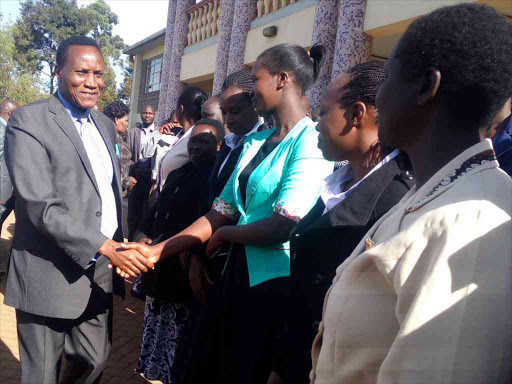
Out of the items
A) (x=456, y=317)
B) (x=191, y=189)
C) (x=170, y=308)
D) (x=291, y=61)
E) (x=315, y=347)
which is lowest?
(x=170, y=308)

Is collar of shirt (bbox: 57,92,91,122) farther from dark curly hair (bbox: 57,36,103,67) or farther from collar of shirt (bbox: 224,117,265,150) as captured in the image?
collar of shirt (bbox: 224,117,265,150)

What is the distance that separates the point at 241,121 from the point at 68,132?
1.09 metres

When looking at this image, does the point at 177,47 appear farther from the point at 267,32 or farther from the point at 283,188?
the point at 283,188

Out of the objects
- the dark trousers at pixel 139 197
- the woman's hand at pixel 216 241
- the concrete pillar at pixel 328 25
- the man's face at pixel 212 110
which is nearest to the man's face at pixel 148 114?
the dark trousers at pixel 139 197

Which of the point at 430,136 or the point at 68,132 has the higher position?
the point at 68,132

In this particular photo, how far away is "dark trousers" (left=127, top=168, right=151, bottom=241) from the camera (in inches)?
219

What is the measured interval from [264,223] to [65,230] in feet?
3.37

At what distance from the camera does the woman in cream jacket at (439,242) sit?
2.69ft

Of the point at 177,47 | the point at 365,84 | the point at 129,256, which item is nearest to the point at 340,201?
the point at 365,84

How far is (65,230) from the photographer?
7.96 ft

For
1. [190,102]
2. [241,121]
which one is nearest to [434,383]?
[241,121]

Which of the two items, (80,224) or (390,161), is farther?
(80,224)

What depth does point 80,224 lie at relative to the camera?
251cm

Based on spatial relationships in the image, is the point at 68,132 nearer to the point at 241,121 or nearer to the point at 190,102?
the point at 241,121
